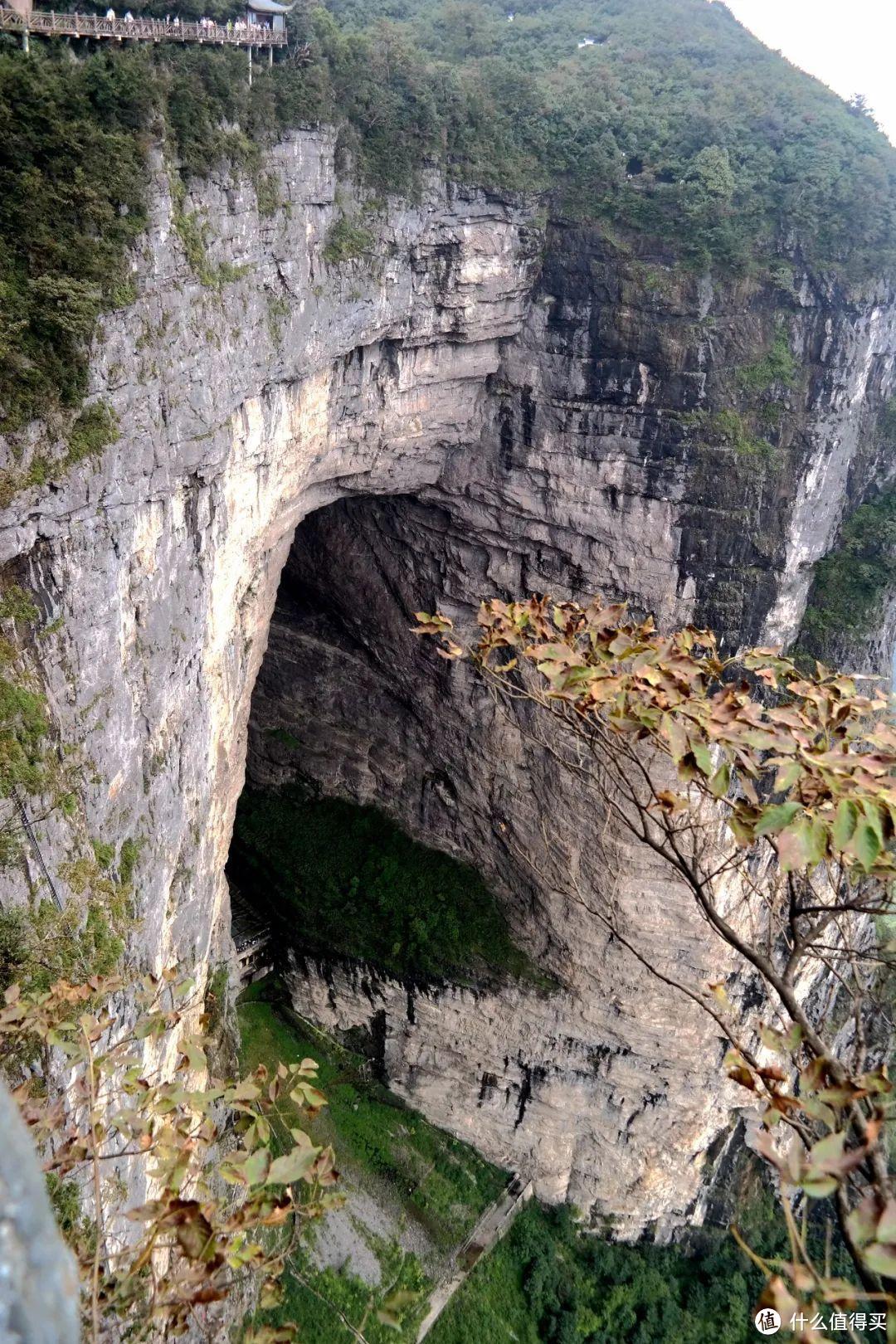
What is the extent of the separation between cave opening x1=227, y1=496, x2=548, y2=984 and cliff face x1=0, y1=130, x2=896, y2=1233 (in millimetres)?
83

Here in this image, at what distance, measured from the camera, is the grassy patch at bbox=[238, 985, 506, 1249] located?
1780cm

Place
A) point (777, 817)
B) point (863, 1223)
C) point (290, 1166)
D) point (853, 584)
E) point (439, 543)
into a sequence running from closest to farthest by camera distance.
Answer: point (863, 1223), point (290, 1166), point (777, 817), point (853, 584), point (439, 543)

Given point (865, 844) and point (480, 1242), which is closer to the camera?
point (865, 844)

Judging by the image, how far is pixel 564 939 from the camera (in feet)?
59.2

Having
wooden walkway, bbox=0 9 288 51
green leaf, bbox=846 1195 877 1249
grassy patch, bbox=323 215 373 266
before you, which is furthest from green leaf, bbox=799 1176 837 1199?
grassy patch, bbox=323 215 373 266

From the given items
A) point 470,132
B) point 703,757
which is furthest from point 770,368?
point 703,757

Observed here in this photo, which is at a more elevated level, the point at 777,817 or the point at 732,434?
the point at 777,817

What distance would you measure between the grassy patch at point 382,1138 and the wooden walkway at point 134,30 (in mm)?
16005

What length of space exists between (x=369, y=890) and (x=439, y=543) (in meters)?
7.24

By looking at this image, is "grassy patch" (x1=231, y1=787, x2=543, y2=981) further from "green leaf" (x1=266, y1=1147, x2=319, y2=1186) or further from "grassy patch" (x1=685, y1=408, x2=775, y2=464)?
"green leaf" (x1=266, y1=1147, x2=319, y2=1186)

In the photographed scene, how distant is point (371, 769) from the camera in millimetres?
20000

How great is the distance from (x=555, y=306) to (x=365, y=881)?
459 inches

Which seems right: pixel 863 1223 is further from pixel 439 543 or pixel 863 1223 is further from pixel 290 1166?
pixel 439 543

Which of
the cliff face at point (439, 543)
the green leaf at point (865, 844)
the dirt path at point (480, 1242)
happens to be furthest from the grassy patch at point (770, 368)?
the dirt path at point (480, 1242)
